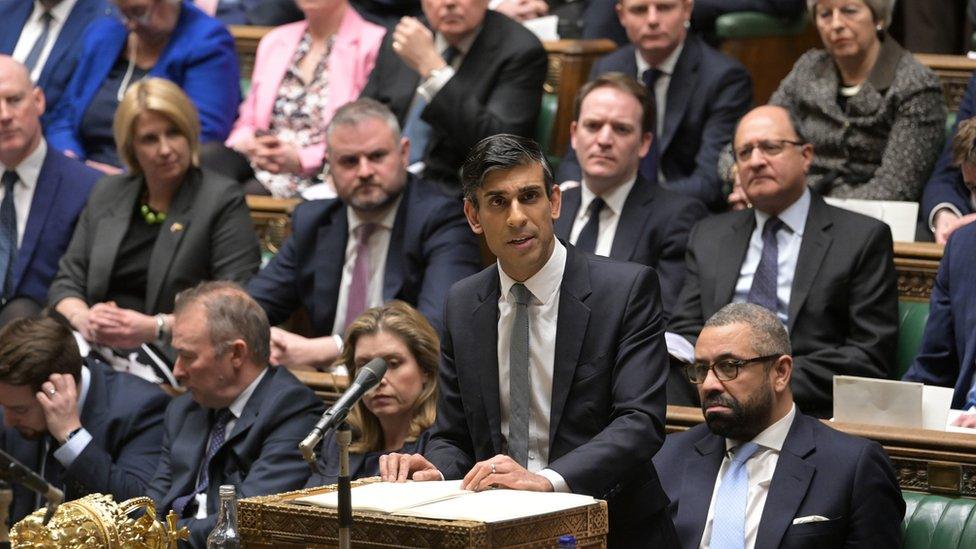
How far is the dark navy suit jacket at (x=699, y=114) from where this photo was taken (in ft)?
15.6

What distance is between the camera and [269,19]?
20.4 feet

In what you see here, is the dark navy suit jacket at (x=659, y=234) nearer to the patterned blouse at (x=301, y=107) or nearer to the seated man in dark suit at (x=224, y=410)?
the seated man in dark suit at (x=224, y=410)

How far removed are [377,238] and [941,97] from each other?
5.47ft

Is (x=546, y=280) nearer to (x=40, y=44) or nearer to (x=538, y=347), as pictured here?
(x=538, y=347)

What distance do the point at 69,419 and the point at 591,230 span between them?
4.79 feet

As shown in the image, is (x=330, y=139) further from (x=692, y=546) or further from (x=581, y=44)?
(x=692, y=546)

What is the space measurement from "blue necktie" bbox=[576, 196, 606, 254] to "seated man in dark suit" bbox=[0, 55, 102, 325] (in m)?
1.63

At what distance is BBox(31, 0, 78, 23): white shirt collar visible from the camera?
577 centimetres

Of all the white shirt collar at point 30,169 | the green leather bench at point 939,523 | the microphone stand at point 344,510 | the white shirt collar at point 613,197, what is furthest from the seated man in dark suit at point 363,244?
the microphone stand at point 344,510

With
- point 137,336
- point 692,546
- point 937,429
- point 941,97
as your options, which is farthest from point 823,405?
point 137,336

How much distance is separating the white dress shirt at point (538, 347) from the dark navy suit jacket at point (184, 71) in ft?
9.86

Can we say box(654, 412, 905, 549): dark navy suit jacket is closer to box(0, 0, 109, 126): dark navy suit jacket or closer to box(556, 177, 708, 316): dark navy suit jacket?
box(556, 177, 708, 316): dark navy suit jacket

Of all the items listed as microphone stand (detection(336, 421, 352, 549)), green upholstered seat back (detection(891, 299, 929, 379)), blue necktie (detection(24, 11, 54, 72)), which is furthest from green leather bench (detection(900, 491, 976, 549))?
blue necktie (detection(24, 11, 54, 72))

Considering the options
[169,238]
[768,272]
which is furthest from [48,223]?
[768,272]
